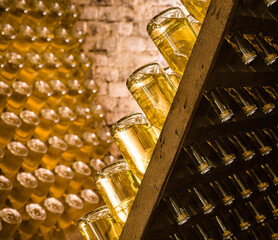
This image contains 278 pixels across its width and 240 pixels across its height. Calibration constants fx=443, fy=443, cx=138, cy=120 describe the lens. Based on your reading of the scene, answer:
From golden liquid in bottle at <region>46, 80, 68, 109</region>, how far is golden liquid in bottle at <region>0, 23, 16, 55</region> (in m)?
0.29

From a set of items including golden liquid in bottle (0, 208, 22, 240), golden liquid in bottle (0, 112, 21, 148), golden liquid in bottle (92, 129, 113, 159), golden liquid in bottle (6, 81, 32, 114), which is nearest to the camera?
golden liquid in bottle (0, 208, 22, 240)

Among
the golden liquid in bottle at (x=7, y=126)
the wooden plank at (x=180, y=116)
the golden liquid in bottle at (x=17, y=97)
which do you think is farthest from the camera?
the golden liquid in bottle at (x=17, y=97)

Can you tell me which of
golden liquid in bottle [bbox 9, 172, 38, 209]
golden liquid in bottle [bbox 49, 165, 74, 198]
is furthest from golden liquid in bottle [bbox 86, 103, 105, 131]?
golden liquid in bottle [bbox 9, 172, 38, 209]

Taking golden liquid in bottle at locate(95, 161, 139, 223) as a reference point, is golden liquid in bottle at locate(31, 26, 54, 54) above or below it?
above

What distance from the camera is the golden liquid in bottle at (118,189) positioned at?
33.5 inches

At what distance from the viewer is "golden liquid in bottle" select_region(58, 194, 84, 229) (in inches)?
72.9

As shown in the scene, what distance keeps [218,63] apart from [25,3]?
139 cm

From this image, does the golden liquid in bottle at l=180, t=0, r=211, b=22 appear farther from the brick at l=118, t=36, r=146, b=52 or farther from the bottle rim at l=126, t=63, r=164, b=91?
the brick at l=118, t=36, r=146, b=52

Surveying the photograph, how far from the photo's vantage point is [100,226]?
89cm

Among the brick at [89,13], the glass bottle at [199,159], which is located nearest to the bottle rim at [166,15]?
the glass bottle at [199,159]

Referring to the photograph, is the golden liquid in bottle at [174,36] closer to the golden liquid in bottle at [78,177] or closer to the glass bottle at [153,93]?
the glass bottle at [153,93]

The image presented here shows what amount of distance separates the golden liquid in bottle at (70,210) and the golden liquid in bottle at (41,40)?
66 centimetres

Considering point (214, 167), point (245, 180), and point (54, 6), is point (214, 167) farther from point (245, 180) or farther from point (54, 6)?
point (54, 6)

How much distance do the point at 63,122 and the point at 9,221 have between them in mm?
586
